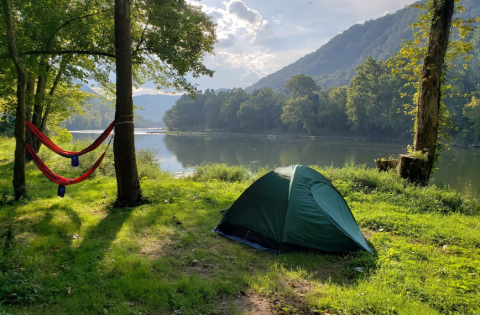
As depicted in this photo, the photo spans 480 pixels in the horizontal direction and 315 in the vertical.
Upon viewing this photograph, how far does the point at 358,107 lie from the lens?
43031 mm

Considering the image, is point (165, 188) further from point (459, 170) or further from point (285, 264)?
point (459, 170)

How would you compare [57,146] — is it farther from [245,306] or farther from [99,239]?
[245,306]

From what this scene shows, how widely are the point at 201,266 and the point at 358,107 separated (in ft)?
146

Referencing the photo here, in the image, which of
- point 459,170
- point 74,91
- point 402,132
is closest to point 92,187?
point 74,91

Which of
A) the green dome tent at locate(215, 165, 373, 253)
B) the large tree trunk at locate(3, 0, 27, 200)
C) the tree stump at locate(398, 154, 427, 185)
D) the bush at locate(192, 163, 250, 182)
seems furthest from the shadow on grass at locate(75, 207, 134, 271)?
the tree stump at locate(398, 154, 427, 185)

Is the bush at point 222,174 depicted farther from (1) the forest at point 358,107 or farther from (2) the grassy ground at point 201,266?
(1) the forest at point 358,107

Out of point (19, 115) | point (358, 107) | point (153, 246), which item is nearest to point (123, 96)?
point (19, 115)

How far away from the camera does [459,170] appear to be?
16.6 metres

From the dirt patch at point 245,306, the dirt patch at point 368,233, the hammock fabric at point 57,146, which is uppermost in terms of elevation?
the hammock fabric at point 57,146

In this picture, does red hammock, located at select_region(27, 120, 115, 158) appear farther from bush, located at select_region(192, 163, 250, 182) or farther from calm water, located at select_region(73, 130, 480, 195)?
calm water, located at select_region(73, 130, 480, 195)

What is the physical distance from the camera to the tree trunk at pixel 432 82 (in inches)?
290

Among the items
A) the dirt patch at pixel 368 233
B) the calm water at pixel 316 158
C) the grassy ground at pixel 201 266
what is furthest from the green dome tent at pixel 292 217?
the calm water at pixel 316 158

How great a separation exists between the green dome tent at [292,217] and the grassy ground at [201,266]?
0.18 metres

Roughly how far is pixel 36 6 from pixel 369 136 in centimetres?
4638
